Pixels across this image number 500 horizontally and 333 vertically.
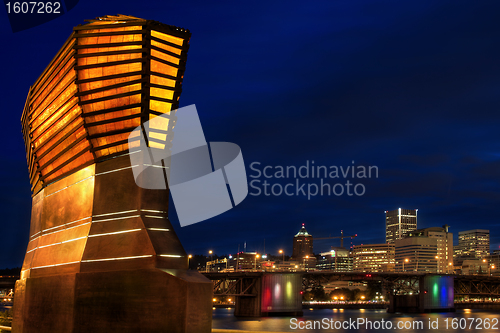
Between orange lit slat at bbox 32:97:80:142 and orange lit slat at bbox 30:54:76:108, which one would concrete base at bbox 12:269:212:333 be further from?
orange lit slat at bbox 30:54:76:108

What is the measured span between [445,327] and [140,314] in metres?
74.5

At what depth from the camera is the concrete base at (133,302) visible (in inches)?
1222

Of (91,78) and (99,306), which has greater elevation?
(91,78)

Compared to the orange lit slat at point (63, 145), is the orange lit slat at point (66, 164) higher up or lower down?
lower down

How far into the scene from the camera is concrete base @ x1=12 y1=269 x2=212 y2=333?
102 feet

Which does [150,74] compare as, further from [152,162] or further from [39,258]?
[39,258]

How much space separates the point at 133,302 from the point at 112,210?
6.75 meters

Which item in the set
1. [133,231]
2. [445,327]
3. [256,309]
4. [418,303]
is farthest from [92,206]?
[418,303]

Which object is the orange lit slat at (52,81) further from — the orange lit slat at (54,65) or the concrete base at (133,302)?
the concrete base at (133,302)

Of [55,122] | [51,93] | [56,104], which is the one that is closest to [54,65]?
[51,93]

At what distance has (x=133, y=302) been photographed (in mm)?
31828

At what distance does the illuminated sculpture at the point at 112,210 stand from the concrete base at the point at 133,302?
2.5 inches

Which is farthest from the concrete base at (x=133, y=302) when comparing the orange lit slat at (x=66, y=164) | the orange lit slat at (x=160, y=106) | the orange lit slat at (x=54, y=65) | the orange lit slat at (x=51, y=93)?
the orange lit slat at (x=54, y=65)

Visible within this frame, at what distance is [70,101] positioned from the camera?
3762cm
